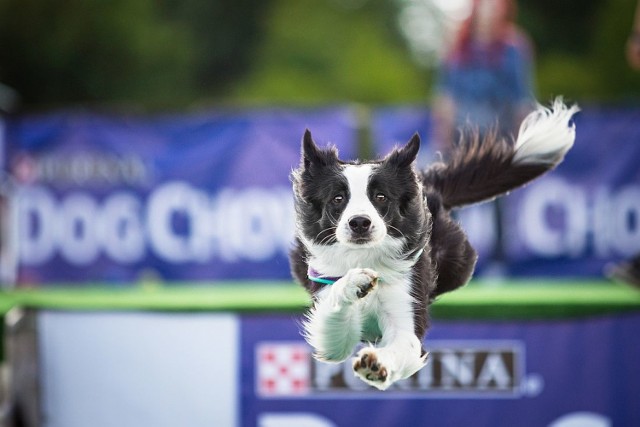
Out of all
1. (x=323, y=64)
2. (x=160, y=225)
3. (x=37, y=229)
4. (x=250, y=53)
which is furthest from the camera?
(x=250, y=53)

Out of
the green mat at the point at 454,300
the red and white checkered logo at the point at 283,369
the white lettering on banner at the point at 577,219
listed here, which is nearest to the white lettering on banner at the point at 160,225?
the green mat at the point at 454,300

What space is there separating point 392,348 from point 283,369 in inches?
121

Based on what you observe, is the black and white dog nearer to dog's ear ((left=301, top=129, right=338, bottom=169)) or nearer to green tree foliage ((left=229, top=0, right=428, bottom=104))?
dog's ear ((left=301, top=129, right=338, bottom=169))

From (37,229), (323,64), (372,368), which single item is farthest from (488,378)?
(323,64)

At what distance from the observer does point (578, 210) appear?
28.2 feet

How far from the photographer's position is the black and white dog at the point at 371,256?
348 centimetres

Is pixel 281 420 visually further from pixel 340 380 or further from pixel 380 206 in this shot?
pixel 380 206

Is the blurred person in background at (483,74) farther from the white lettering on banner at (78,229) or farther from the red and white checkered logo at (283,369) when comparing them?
the white lettering on banner at (78,229)

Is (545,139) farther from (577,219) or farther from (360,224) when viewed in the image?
(577,219)

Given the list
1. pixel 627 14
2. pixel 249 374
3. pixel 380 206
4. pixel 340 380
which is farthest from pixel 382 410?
pixel 627 14

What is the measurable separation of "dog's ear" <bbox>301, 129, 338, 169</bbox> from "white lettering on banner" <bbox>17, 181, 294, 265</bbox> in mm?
5101

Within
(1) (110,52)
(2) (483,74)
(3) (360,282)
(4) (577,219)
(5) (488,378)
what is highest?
(1) (110,52)

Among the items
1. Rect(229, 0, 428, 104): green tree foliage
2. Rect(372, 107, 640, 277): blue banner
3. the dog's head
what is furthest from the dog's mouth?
Rect(229, 0, 428, 104): green tree foliage

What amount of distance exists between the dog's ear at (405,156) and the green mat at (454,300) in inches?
102
